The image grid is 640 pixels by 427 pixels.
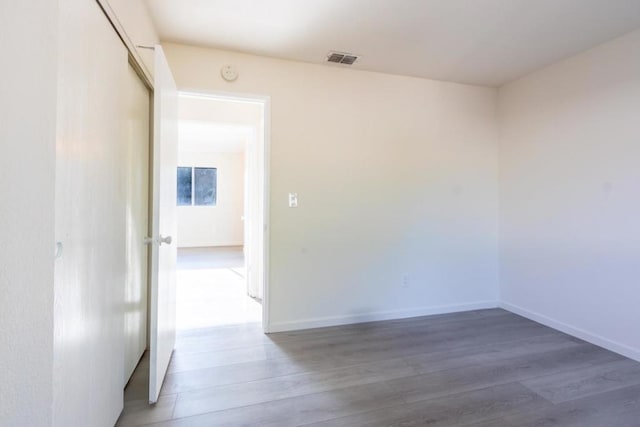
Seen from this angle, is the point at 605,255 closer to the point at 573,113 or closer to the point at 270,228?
the point at 573,113

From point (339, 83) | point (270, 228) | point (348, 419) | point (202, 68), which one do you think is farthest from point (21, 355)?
point (339, 83)

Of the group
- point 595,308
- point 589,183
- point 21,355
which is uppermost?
point 589,183

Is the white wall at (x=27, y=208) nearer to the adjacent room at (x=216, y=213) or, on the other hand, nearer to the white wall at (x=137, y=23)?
the white wall at (x=137, y=23)

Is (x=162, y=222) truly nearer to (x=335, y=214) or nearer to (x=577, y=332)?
(x=335, y=214)

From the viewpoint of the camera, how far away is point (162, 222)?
6.25 feet

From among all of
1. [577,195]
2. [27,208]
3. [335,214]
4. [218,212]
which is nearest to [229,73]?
[335,214]

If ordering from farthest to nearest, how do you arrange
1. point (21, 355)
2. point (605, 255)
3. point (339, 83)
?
1. point (339, 83)
2. point (605, 255)
3. point (21, 355)

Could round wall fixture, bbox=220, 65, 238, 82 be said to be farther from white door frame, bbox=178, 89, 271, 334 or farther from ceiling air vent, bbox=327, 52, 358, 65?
ceiling air vent, bbox=327, 52, 358, 65

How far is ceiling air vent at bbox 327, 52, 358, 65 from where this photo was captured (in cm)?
269

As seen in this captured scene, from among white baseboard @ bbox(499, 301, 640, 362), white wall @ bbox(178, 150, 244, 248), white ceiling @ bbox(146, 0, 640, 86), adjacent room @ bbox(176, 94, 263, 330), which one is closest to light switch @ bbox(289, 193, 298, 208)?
adjacent room @ bbox(176, 94, 263, 330)

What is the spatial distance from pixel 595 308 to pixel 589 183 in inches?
42.0

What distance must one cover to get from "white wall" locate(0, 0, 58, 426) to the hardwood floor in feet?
3.44

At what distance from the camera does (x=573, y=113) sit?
2750mm

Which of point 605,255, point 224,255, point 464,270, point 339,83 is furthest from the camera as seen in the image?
point 224,255
